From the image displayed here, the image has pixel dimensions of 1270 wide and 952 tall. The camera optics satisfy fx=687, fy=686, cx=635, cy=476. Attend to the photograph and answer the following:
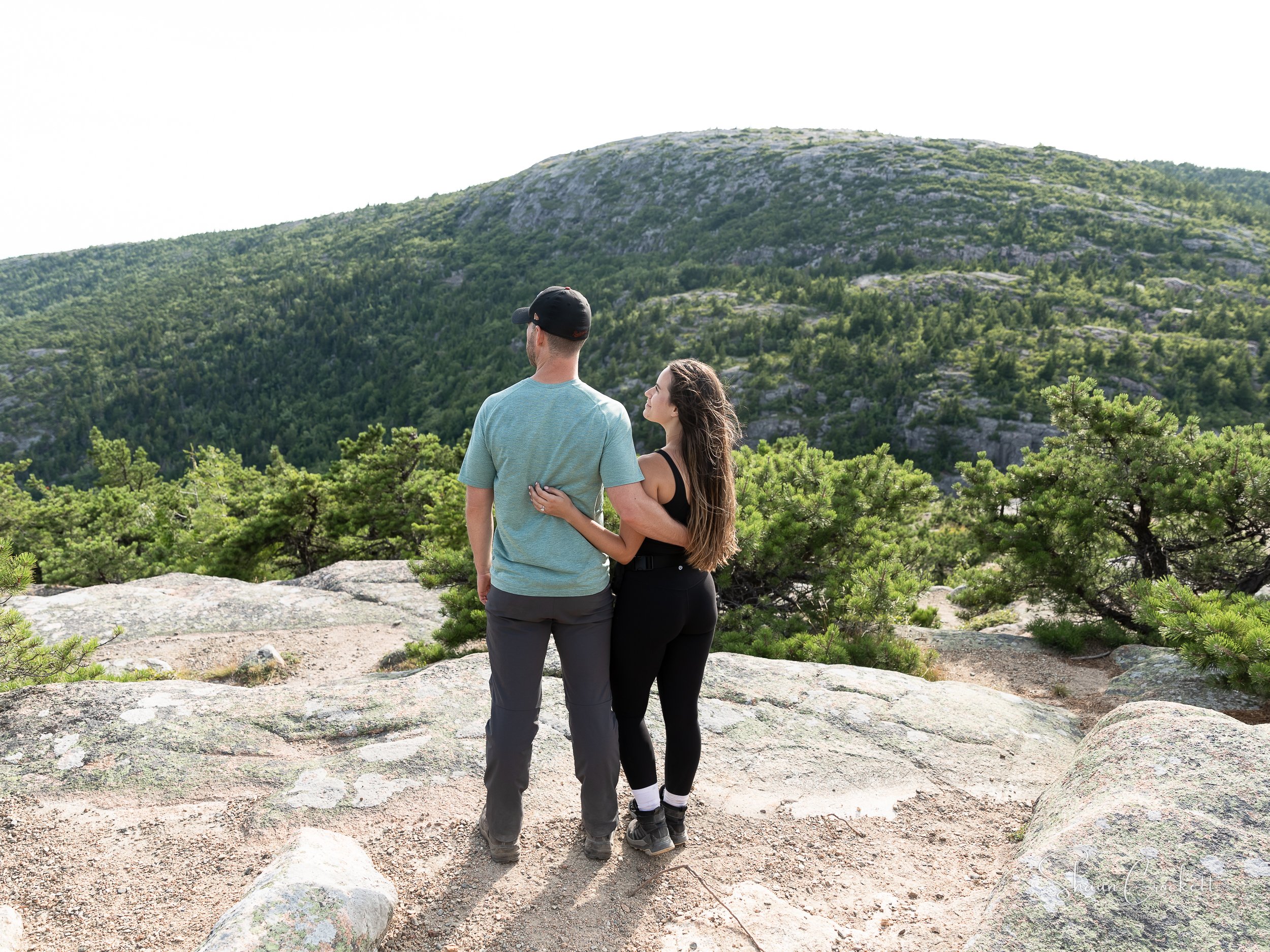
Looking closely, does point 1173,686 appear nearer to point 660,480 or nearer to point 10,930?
point 660,480

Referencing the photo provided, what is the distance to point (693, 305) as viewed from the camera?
74.2 metres

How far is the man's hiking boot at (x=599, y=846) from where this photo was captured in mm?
2850

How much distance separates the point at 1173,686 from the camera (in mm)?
5047

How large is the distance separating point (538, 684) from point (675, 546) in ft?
2.44

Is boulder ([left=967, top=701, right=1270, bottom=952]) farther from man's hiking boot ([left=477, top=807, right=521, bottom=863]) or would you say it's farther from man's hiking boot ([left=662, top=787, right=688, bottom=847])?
man's hiking boot ([left=477, top=807, right=521, bottom=863])

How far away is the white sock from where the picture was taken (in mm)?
2857

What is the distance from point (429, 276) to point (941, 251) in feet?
245

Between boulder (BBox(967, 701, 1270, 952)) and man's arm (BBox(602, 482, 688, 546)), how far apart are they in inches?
61.0

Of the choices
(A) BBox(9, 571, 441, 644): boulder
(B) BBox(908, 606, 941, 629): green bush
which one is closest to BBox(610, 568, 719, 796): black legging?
(B) BBox(908, 606, 941, 629): green bush

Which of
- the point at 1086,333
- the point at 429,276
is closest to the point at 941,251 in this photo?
the point at 1086,333

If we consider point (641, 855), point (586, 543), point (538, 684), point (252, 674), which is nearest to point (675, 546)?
point (586, 543)

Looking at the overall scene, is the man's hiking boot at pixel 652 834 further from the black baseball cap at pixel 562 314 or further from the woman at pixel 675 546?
the black baseball cap at pixel 562 314

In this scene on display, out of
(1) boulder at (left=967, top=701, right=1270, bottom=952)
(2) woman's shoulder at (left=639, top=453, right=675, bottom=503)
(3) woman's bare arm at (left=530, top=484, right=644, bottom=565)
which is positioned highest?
(2) woman's shoulder at (left=639, top=453, right=675, bottom=503)

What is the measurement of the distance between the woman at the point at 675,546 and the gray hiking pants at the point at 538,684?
105 millimetres
